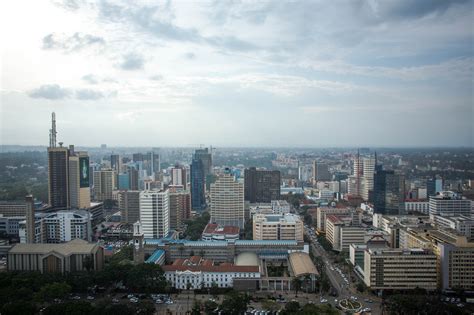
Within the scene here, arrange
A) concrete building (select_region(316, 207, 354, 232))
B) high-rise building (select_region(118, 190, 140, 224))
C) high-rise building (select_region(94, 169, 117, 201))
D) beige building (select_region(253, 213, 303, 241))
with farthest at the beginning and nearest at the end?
high-rise building (select_region(94, 169, 117, 201)) < high-rise building (select_region(118, 190, 140, 224)) < concrete building (select_region(316, 207, 354, 232)) < beige building (select_region(253, 213, 303, 241))

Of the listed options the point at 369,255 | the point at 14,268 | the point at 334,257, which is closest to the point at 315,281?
the point at 369,255

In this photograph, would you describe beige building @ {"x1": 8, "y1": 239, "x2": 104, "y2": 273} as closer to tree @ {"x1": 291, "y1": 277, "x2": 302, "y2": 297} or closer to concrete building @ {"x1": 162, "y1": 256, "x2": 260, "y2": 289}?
concrete building @ {"x1": 162, "y1": 256, "x2": 260, "y2": 289}

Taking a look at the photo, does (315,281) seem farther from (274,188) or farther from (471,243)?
(274,188)

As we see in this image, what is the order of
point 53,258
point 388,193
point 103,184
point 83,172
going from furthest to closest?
point 103,184
point 83,172
point 388,193
point 53,258

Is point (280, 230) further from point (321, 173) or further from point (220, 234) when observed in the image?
point (321, 173)

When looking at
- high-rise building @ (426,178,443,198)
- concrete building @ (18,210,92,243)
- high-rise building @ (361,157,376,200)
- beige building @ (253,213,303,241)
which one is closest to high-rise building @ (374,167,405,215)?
high-rise building @ (426,178,443,198)

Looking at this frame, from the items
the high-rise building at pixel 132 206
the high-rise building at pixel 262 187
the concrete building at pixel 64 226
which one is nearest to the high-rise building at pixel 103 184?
the high-rise building at pixel 132 206

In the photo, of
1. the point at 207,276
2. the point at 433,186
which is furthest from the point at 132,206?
the point at 433,186
